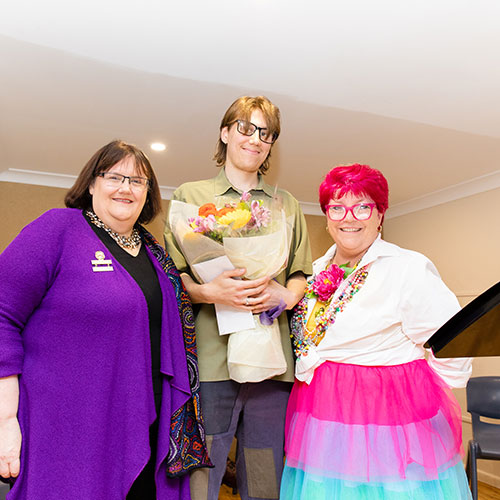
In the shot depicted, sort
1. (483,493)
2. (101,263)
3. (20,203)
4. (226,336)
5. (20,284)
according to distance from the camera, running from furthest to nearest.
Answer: (20,203)
(483,493)
(226,336)
(101,263)
(20,284)

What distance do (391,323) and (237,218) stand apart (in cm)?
67

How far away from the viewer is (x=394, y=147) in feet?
13.1

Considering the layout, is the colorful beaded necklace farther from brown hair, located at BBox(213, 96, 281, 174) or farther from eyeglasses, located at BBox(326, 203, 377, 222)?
brown hair, located at BBox(213, 96, 281, 174)

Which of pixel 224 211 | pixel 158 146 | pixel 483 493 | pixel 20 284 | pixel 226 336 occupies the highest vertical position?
pixel 158 146

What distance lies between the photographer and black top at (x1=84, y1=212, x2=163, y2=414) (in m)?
1.41

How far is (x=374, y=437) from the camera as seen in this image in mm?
1519

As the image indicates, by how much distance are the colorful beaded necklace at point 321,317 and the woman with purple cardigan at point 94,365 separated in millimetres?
414

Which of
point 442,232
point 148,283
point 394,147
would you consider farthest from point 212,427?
point 442,232

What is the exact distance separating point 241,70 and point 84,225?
1.78m

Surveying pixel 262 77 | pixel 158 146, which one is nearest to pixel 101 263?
pixel 262 77

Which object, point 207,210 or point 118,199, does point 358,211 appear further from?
point 118,199

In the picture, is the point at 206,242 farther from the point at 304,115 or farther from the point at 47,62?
the point at 304,115

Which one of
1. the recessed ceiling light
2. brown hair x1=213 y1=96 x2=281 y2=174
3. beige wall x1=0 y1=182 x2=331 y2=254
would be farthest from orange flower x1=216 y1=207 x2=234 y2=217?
beige wall x1=0 y1=182 x2=331 y2=254

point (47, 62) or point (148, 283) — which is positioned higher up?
point (47, 62)
